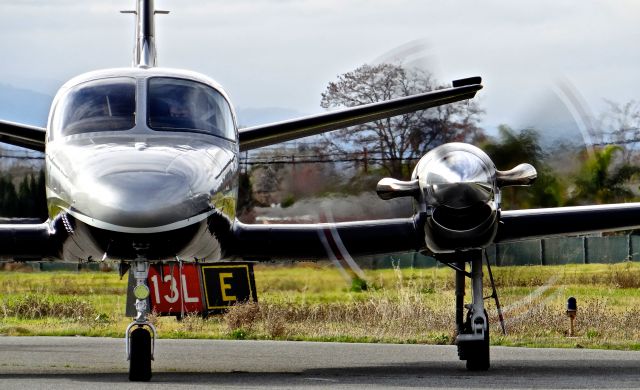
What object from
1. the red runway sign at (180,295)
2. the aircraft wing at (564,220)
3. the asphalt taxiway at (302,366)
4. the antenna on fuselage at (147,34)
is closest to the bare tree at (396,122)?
the aircraft wing at (564,220)

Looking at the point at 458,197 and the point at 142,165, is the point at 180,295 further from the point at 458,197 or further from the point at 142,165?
the point at 142,165

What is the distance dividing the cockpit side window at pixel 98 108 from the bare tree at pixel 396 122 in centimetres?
284

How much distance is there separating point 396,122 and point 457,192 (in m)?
2.73

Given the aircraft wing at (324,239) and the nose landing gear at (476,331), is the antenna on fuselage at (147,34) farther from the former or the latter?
the nose landing gear at (476,331)

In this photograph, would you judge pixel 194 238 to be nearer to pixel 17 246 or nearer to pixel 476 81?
pixel 17 246

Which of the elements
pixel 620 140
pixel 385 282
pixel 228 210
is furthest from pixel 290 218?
pixel 385 282

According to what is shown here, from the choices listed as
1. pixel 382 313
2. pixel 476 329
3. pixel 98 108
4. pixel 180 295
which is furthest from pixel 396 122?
pixel 180 295

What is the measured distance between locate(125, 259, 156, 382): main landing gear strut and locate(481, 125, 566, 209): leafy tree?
4.74 m

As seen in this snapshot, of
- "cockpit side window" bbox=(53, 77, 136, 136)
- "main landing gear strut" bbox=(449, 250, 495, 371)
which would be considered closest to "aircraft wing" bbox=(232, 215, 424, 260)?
"main landing gear strut" bbox=(449, 250, 495, 371)

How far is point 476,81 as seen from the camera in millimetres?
14922

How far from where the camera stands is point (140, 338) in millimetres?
12359

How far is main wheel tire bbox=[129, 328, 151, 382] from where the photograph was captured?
12375mm

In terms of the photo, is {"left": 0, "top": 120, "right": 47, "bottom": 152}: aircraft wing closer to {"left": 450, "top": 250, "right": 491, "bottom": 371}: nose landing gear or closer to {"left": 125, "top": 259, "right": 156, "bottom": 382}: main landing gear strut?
{"left": 125, "top": 259, "right": 156, "bottom": 382}: main landing gear strut

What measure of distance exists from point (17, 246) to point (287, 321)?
11.3 meters
